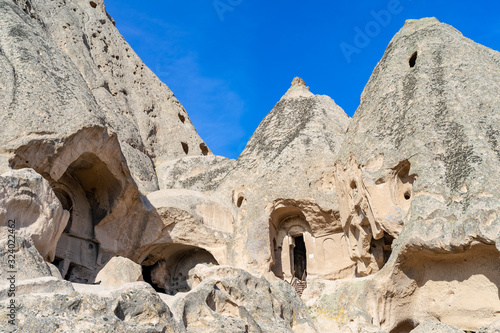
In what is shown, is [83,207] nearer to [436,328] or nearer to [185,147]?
[185,147]

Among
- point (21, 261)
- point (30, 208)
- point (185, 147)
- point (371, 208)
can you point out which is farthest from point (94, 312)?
point (185, 147)

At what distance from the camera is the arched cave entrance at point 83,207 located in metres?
11.5

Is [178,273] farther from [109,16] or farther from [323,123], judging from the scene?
[109,16]

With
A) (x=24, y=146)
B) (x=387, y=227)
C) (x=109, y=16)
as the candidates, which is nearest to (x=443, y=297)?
(x=387, y=227)

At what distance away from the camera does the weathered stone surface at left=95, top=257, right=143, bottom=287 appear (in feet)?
31.2

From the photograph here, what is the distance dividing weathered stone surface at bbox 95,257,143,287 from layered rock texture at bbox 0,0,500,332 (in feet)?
0.09

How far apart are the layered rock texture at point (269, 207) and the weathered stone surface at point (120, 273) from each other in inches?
1.1

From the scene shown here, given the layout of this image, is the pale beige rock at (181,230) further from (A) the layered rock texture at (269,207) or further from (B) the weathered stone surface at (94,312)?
(B) the weathered stone surface at (94,312)

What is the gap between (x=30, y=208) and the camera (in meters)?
7.46

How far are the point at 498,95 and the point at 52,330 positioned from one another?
880cm

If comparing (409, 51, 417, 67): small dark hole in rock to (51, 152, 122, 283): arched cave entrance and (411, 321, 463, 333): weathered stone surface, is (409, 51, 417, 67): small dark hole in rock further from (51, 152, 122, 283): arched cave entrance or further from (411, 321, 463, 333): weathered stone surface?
(411, 321, 463, 333): weathered stone surface

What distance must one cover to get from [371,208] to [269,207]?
336cm

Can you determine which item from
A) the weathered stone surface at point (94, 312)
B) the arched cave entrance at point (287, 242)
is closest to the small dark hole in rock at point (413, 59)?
the arched cave entrance at point (287, 242)

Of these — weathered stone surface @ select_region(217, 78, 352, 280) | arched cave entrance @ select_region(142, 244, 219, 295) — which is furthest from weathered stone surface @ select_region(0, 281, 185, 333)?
arched cave entrance @ select_region(142, 244, 219, 295)
